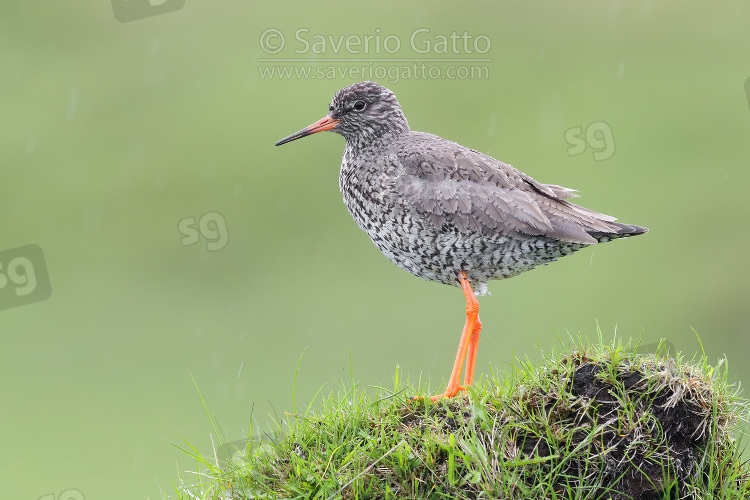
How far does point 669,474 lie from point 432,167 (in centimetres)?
305

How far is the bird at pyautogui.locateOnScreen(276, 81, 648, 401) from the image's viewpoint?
577cm

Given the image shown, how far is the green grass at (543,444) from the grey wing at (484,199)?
1222 mm

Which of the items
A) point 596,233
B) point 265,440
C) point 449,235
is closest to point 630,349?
point 596,233

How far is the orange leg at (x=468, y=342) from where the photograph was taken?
572 cm

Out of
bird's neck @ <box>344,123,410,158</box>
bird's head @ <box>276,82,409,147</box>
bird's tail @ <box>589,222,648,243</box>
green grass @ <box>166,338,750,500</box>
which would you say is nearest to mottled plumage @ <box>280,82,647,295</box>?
bird's tail @ <box>589,222,648,243</box>

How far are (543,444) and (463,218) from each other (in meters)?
2.05

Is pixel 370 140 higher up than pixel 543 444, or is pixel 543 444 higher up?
pixel 370 140

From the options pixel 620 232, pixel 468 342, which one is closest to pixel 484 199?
pixel 620 232

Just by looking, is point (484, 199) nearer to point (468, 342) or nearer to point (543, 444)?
point (468, 342)

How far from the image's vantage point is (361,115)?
6699 mm

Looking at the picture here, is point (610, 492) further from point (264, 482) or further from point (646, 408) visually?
point (264, 482)

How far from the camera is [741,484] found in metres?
4.55

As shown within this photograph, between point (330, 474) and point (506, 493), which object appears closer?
point (506, 493)

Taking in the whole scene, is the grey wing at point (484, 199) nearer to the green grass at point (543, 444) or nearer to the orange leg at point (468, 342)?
the orange leg at point (468, 342)
